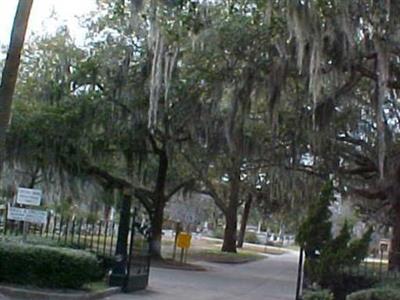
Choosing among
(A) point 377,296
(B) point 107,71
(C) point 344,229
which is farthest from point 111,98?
(A) point 377,296

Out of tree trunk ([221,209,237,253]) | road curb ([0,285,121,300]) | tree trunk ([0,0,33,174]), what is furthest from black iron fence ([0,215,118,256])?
tree trunk ([221,209,237,253])

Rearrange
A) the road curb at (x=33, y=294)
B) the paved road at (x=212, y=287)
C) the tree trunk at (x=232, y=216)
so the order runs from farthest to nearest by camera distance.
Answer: the tree trunk at (x=232, y=216) → the paved road at (x=212, y=287) → the road curb at (x=33, y=294)

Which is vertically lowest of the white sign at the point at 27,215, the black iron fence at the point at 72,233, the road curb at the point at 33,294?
the road curb at the point at 33,294

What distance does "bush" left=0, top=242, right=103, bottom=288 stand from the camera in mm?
12781

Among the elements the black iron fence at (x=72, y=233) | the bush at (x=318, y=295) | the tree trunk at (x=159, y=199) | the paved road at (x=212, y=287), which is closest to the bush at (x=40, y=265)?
the paved road at (x=212, y=287)

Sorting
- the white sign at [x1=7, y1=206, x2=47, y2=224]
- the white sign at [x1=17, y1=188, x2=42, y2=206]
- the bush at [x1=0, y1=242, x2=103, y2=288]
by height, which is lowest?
the bush at [x1=0, y1=242, x2=103, y2=288]

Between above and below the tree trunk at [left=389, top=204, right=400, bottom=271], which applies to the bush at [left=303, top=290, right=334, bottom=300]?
below

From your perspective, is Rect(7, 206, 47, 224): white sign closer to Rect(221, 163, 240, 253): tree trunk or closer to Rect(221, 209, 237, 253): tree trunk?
Rect(221, 163, 240, 253): tree trunk

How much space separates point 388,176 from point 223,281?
558 centimetres

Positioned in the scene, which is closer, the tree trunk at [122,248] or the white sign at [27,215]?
the white sign at [27,215]

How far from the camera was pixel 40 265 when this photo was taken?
12852 mm

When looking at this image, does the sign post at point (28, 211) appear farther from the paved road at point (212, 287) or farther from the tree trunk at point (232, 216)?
the tree trunk at point (232, 216)

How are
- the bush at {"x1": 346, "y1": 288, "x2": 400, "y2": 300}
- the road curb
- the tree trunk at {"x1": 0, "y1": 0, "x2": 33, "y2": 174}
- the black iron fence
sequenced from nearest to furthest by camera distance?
the tree trunk at {"x1": 0, "y1": 0, "x2": 33, "y2": 174} → the bush at {"x1": 346, "y1": 288, "x2": 400, "y2": 300} → the road curb → the black iron fence

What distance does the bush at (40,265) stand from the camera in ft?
41.9
